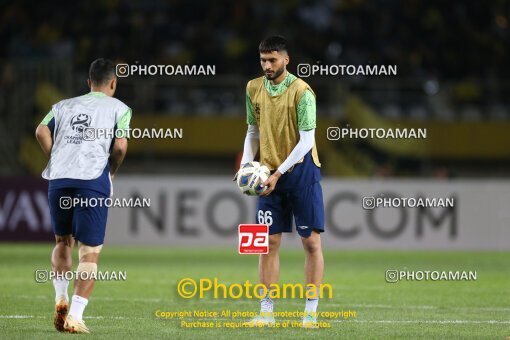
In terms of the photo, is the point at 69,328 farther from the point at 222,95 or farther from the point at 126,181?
the point at 222,95

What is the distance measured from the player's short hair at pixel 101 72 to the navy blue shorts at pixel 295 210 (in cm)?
170

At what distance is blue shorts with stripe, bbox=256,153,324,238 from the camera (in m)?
9.51

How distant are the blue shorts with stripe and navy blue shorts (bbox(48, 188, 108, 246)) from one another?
146 cm

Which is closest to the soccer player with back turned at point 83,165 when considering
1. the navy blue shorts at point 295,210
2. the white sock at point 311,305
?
the navy blue shorts at point 295,210

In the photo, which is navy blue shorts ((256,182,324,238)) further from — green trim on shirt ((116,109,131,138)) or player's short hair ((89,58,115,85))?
player's short hair ((89,58,115,85))

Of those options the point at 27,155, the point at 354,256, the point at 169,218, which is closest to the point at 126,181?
the point at 169,218

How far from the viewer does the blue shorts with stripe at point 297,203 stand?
31.2ft

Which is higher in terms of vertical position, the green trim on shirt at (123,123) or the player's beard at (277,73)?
the player's beard at (277,73)

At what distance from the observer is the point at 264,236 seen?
9484mm

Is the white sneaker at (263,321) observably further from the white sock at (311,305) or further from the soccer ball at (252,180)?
the soccer ball at (252,180)

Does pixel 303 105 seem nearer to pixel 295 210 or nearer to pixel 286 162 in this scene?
pixel 286 162

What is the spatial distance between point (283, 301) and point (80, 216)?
364 cm

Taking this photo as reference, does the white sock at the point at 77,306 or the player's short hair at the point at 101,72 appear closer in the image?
the white sock at the point at 77,306

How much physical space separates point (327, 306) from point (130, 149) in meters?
12.4
